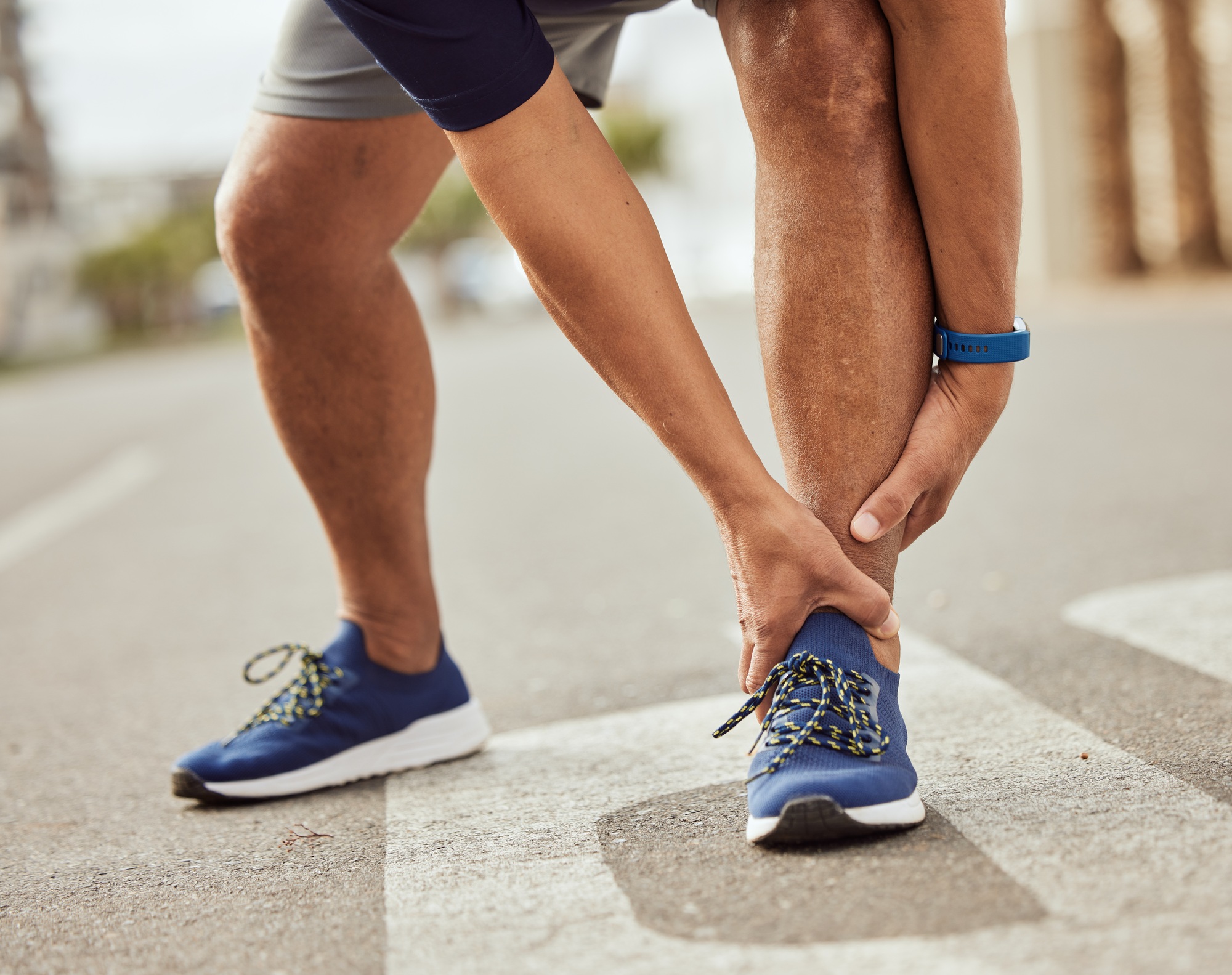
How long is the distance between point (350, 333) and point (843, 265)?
81 cm

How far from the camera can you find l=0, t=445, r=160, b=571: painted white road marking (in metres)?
5.02

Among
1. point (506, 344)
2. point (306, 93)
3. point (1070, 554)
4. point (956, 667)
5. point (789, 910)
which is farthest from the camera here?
point (506, 344)

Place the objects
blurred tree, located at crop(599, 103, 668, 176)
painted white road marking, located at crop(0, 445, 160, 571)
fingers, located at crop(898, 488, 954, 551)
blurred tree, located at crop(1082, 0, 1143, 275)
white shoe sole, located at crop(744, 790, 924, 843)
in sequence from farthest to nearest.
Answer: blurred tree, located at crop(599, 103, 668, 176)
blurred tree, located at crop(1082, 0, 1143, 275)
painted white road marking, located at crop(0, 445, 160, 571)
fingers, located at crop(898, 488, 954, 551)
white shoe sole, located at crop(744, 790, 924, 843)

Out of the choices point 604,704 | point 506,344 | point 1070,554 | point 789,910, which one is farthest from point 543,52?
point 506,344

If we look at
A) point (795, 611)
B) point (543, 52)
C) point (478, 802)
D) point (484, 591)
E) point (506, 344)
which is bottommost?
point (506, 344)

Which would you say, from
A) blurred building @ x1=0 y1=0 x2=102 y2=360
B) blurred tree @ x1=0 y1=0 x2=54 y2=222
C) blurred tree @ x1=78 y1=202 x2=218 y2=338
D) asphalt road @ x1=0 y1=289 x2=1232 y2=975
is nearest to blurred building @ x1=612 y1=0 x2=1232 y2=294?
asphalt road @ x1=0 y1=289 x2=1232 y2=975

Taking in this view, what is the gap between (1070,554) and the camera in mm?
3064

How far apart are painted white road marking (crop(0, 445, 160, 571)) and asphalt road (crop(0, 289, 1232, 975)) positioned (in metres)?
0.09

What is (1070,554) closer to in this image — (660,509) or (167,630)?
(660,509)

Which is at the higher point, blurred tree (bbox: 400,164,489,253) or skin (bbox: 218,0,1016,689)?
skin (bbox: 218,0,1016,689)

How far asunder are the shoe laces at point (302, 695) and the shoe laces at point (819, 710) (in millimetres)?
745

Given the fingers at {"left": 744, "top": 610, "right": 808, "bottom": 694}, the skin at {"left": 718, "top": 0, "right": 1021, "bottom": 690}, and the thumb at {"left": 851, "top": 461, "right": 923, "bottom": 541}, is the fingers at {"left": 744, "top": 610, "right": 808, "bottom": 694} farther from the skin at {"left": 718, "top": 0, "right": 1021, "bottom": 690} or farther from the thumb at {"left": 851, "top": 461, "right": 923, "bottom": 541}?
the thumb at {"left": 851, "top": 461, "right": 923, "bottom": 541}

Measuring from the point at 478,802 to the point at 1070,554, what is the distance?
184 centimetres

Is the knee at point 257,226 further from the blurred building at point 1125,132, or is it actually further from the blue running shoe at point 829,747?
the blurred building at point 1125,132
